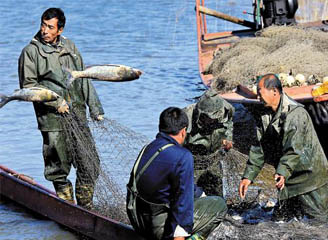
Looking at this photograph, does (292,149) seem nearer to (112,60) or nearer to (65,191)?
(65,191)

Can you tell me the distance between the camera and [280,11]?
13.8m

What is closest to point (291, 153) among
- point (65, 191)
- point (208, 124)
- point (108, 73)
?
point (208, 124)

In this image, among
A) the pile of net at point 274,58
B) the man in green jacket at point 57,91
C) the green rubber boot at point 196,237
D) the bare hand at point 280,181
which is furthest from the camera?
the pile of net at point 274,58

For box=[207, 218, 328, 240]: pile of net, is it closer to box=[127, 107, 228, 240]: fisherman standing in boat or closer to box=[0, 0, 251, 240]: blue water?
box=[127, 107, 228, 240]: fisherman standing in boat

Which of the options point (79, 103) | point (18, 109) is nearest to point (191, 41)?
point (18, 109)

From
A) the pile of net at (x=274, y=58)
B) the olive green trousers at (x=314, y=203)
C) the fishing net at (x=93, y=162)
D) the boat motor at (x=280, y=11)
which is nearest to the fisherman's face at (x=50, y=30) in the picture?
the fishing net at (x=93, y=162)

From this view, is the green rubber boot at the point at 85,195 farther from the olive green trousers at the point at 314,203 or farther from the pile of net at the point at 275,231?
the olive green trousers at the point at 314,203

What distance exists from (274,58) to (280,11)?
3.51m

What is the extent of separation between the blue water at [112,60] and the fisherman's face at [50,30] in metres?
1.97

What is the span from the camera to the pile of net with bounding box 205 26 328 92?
991 centimetres

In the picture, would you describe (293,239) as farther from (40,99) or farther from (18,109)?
(18,109)

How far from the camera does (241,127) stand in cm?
1066

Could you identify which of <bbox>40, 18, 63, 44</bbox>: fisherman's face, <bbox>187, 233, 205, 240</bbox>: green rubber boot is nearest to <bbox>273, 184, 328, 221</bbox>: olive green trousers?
<bbox>187, 233, 205, 240</bbox>: green rubber boot

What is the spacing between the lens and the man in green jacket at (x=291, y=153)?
598 cm
